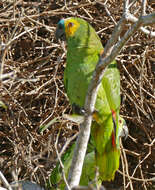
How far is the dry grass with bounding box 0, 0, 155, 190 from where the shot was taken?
8.23ft

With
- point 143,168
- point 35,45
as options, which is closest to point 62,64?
point 35,45

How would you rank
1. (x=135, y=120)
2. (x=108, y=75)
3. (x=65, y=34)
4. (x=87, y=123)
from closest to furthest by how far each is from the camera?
(x=87, y=123) < (x=108, y=75) < (x=65, y=34) < (x=135, y=120)

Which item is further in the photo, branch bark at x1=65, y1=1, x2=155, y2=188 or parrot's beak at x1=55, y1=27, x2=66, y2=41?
parrot's beak at x1=55, y1=27, x2=66, y2=41

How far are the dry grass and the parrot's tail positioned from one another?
0.39m

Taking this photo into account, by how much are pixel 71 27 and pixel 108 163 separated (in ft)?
2.64

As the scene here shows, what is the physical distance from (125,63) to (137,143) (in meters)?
0.56

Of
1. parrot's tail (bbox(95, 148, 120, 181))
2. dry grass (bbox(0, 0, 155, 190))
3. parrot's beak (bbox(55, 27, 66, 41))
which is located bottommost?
parrot's tail (bbox(95, 148, 120, 181))

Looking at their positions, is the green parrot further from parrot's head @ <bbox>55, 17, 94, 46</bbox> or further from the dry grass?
the dry grass

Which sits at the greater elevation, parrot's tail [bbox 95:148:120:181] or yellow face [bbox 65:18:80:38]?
yellow face [bbox 65:18:80:38]

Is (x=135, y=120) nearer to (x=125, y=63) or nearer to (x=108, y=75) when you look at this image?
(x=125, y=63)

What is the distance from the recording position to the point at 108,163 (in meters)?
2.12

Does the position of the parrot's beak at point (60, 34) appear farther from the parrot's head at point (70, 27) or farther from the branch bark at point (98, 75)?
the branch bark at point (98, 75)

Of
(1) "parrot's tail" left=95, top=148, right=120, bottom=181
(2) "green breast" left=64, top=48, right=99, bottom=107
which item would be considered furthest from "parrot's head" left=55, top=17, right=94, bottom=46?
(1) "parrot's tail" left=95, top=148, right=120, bottom=181

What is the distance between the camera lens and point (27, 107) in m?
2.68
